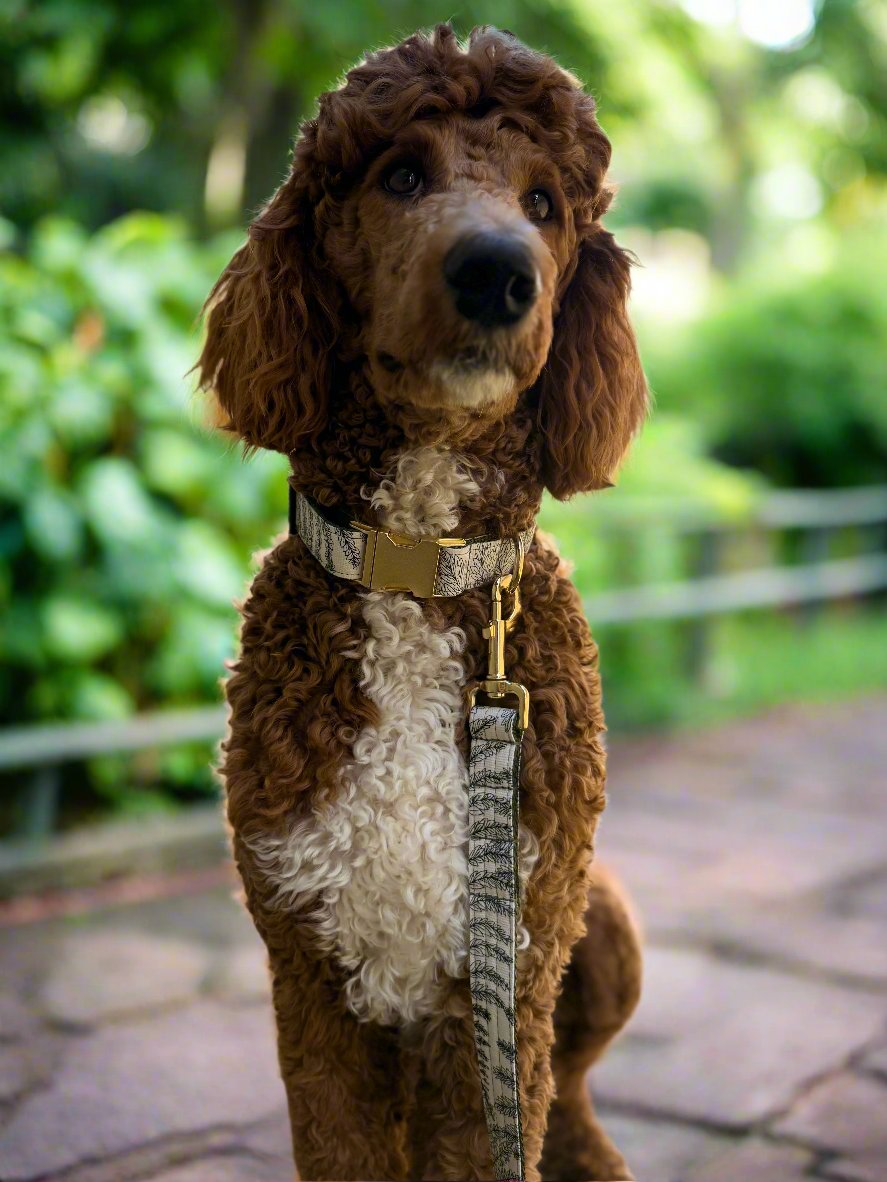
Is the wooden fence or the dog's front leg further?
the wooden fence

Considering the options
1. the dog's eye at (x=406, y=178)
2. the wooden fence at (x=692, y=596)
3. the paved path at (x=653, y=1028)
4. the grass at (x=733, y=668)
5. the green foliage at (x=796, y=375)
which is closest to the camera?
the dog's eye at (x=406, y=178)

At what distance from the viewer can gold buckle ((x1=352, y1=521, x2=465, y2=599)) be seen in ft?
5.82

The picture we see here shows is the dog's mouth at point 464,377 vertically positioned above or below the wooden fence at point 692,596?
above

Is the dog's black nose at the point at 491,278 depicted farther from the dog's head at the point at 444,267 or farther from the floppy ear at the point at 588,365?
the floppy ear at the point at 588,365

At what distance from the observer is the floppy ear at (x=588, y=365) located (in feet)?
6.01

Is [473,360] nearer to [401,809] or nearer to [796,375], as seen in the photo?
[401,809]

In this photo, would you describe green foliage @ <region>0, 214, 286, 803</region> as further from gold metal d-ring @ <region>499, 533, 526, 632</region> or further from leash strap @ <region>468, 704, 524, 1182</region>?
leash strap @ <region>468, 704, 524, 1182</region>

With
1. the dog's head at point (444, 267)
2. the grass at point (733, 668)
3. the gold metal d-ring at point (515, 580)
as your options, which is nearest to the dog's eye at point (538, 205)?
the dog's head at point (444, 267)

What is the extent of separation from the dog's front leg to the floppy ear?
0.84 metres

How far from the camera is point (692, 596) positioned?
252 inches

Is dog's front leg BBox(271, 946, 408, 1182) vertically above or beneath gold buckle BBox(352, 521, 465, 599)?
beneath

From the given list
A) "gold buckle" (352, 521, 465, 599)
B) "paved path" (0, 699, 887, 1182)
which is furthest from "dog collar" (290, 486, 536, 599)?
"paved path" (0, 699, 887, 1182)

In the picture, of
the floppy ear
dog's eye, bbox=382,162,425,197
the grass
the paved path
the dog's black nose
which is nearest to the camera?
the dog's black nose

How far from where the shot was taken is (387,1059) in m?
2.00
